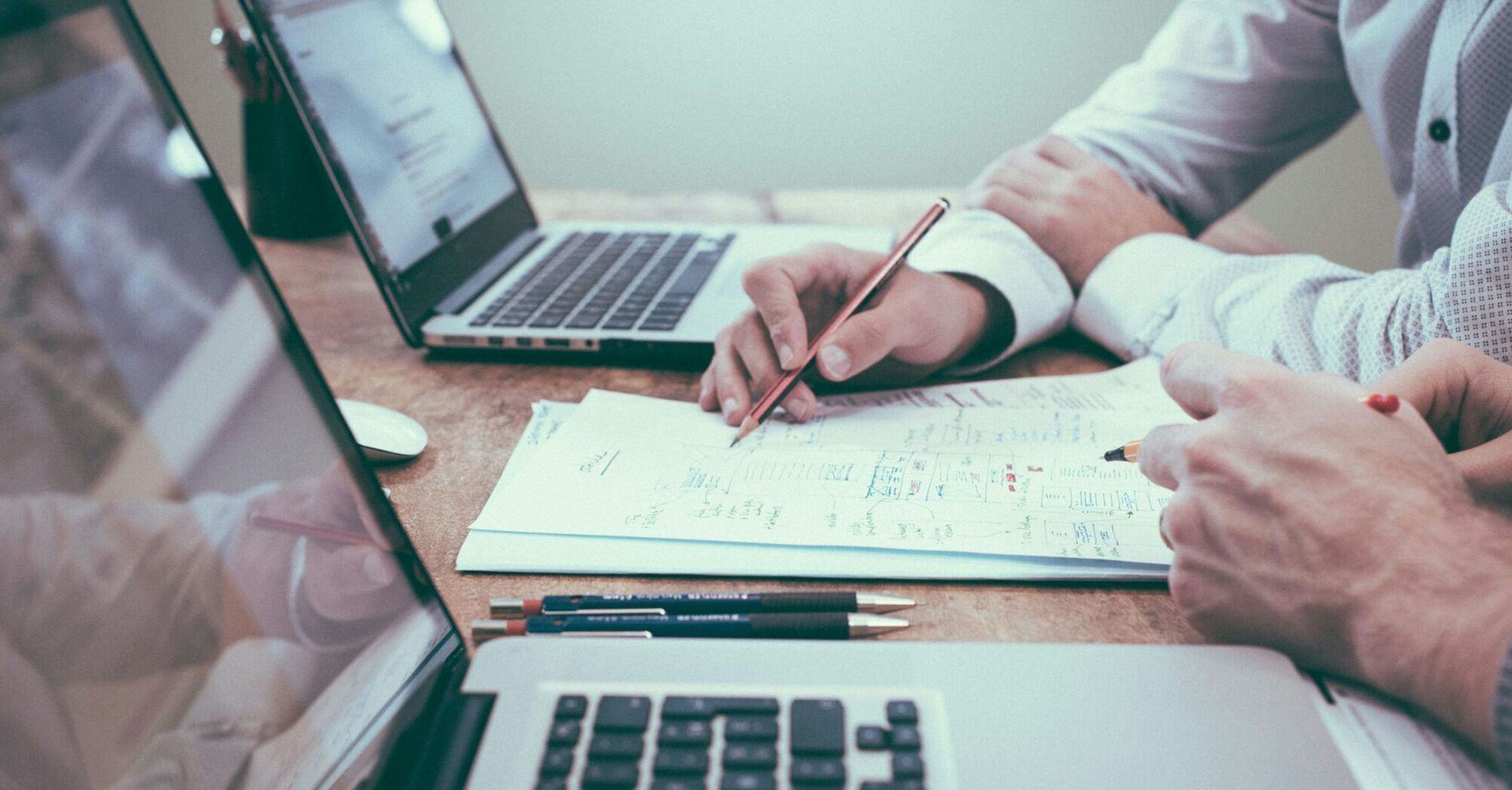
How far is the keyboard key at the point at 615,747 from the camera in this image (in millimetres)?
312

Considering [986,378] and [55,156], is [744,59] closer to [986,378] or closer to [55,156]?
[986,378]

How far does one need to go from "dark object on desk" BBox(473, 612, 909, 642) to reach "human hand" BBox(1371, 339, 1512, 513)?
27 centimetres

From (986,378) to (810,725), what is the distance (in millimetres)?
419

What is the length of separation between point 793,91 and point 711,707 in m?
1.60

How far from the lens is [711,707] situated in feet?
1.08

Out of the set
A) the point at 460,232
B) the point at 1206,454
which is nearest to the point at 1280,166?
the point at 1206,454

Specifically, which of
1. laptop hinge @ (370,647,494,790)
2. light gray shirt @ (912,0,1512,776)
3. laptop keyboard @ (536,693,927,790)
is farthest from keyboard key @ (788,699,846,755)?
light gray shirt @ (912,0,1512,776)

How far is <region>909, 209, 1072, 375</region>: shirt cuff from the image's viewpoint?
71 cm

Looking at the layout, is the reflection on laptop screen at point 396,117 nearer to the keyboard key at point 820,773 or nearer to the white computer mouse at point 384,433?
the white computer mouse at point 384,433

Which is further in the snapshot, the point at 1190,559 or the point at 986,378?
the point at 986,378

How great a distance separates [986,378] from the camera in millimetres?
690

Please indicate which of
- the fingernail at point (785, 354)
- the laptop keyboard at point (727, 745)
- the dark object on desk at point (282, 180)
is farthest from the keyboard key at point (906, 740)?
the dark object on desk at point (282, 180)

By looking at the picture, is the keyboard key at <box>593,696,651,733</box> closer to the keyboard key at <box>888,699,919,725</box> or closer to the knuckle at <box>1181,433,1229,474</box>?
the keyboard key at <box>888,699,919,725</box>

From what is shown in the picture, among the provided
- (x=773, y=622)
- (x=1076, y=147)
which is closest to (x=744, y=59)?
(x=1076, y=147)
